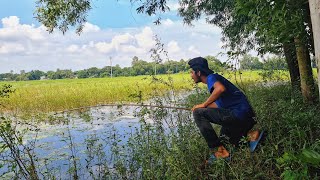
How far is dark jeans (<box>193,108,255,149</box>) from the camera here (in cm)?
404

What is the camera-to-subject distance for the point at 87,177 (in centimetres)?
482

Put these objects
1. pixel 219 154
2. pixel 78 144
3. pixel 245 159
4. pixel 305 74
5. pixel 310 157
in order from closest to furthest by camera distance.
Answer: pixel 310 157 < pixel 245 159 < pixel 219 154 < pixel 78 144 < pixel 305 74

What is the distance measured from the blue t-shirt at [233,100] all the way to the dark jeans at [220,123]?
72 millimetres

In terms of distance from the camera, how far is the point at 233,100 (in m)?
4.10

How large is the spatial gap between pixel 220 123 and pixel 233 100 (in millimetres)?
343

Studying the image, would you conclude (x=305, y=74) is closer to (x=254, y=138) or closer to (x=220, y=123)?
(x=254, y=138)

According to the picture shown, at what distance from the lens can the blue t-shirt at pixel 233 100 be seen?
4.03 metres

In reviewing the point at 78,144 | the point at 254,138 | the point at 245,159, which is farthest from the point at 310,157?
the point at 78,144

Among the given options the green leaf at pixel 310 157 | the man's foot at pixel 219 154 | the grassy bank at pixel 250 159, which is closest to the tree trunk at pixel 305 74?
the grassy bank at pixel 250 159

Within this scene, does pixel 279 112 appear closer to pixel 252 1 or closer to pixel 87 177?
pixel 252 1

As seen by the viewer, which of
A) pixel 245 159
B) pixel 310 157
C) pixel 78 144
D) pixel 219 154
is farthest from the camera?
pixel 78 144

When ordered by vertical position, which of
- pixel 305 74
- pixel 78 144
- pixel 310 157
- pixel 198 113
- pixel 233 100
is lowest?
pixel 78 144

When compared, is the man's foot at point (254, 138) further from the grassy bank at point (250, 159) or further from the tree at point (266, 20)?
the tree at point (266, 20)

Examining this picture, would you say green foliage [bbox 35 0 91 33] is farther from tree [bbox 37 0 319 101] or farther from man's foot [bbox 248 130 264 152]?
man's foot [bbox 248 130 264 152]
